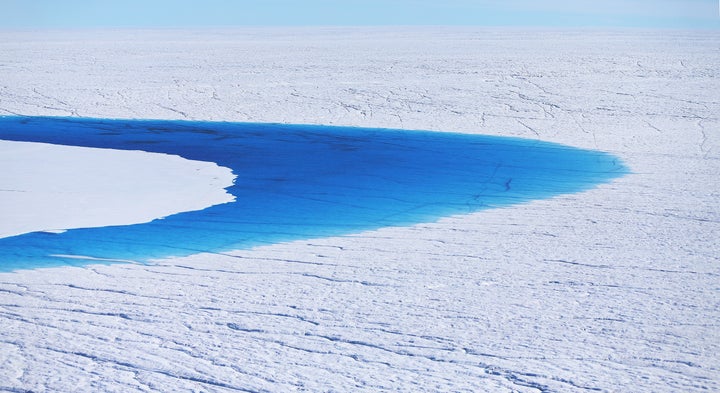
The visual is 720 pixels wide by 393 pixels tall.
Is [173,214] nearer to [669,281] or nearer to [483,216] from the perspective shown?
[483,216]

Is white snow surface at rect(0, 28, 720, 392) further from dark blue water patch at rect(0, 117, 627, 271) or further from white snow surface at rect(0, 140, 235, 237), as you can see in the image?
white snow surface at rect(0, 140, 235, 237)

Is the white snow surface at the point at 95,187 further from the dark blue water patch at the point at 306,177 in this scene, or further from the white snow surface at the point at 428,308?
the white snow surface at the point at 428,308

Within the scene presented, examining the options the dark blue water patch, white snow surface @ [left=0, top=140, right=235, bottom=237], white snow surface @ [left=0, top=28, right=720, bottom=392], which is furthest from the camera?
Answer: white snow surface @ [left=0, top=140, right=235, bottom=237]

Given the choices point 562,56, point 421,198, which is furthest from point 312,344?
point 562,56

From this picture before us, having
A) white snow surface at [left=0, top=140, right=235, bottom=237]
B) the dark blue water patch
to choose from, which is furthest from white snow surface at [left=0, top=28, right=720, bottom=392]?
white snow surface at [left=0, top=140, right=235, bottom=237]

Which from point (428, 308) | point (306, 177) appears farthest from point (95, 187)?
point (428, 308)

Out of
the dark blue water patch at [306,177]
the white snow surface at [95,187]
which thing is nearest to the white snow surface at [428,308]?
the dark blue water patch at [306,177]
